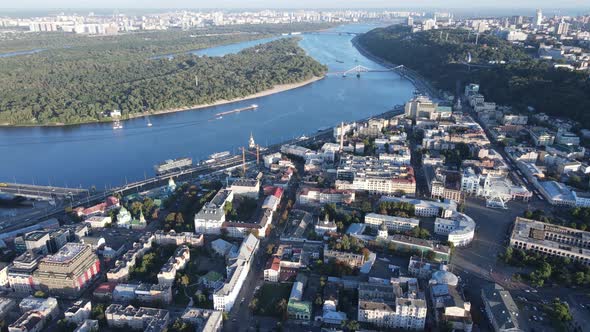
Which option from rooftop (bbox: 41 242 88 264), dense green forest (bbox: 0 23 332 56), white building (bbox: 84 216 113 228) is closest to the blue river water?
white building (bbox: 84 216 113 228)

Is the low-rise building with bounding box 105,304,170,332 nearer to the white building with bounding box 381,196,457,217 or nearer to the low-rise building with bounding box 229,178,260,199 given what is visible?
the low-rise building with bounding box 229,178,260,199

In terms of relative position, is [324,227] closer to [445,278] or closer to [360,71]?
[445,278]

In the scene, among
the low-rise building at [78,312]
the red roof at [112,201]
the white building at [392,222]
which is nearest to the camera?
the low-rise building at [78,312]

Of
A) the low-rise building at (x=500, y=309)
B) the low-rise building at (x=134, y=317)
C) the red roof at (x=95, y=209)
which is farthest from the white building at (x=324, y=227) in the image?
the red roof at (x=95, y=209)

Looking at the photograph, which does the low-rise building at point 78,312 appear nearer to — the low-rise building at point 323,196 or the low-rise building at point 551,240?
the low-rise building at point 323,196

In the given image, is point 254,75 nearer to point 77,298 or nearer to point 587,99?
point 587,99

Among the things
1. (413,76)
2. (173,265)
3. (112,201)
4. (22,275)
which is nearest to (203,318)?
(173,265)
